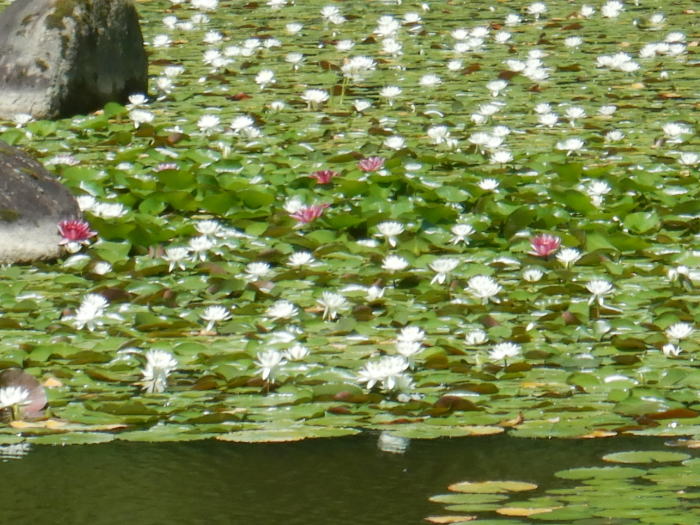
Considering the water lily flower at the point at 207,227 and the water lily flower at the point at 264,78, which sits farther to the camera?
the water lily flower at the point at 264,78

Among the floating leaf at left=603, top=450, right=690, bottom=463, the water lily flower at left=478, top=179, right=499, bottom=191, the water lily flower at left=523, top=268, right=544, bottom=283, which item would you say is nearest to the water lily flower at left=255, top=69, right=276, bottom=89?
the water lily flower at left=478, top=179, right=499, bottom=191

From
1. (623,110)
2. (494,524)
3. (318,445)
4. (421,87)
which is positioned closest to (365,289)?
(318,445)

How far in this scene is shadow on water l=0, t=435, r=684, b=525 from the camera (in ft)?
8.36

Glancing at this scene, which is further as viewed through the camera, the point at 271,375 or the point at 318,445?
the point at 271,375

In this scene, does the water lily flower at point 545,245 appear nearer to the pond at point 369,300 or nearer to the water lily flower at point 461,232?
the pond at point 369,300

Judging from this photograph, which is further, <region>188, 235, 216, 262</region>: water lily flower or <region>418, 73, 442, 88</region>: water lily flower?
<region>418, 73, 442, 88</region>: water lily flower

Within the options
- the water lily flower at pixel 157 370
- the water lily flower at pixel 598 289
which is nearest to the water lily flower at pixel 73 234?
the water lily flower at pixel 157 370

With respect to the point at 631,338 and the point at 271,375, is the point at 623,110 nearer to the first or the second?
the point at 631,338

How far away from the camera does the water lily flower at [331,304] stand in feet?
12.6

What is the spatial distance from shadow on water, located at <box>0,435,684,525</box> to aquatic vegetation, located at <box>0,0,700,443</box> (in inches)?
2.9

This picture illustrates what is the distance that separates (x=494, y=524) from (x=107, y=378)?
50.1 inches

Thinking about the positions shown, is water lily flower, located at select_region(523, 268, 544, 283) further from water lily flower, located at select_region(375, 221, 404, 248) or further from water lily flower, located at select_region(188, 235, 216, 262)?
water lily flower, located at select_region(188, 235, 216, 262)

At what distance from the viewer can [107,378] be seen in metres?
3.37

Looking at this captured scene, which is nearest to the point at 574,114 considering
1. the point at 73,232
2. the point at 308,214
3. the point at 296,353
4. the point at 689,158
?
the point at 689,158
